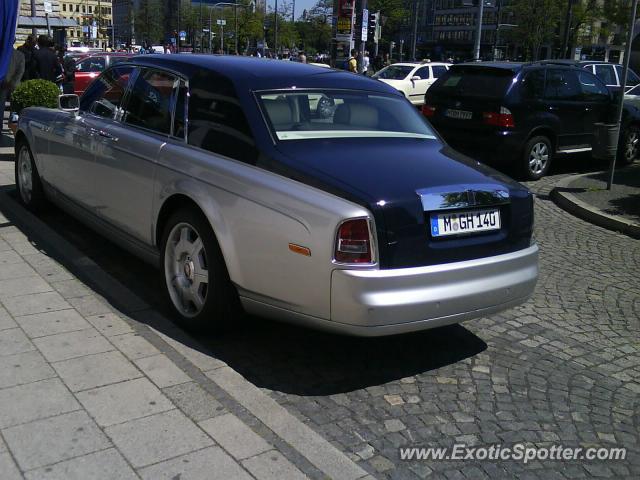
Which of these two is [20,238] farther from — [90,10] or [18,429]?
[90,10]

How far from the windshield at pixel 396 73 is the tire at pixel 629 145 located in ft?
36.1

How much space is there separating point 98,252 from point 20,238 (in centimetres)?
75

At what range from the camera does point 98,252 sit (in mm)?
5953

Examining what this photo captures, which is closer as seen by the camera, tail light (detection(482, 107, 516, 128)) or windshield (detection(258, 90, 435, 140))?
windshield (detection(258, 90, 435, 140))

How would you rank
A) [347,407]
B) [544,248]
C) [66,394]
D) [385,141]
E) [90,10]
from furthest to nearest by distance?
[90,10] < [544,248] < [385,141] < [347,407] < [66,394]

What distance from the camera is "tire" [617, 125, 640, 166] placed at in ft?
39.8

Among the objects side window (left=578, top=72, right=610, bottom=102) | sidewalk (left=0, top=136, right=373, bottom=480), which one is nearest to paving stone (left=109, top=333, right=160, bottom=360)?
sidewalk (left=0, top=136, right=373, bottom=480)

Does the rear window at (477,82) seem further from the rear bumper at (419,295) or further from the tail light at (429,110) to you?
the rear bumper at (419,295)

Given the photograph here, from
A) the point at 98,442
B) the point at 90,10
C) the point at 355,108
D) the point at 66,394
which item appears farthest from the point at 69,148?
the point at 90,10

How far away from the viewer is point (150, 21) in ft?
312

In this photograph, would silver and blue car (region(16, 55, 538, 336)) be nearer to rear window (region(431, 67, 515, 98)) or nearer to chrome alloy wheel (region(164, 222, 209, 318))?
chrome alloy wheel (region(164, 222, 209, 318))

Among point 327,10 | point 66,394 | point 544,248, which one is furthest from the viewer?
point 327,10

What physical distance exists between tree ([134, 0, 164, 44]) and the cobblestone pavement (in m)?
93.0

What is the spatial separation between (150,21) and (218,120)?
322 ft
